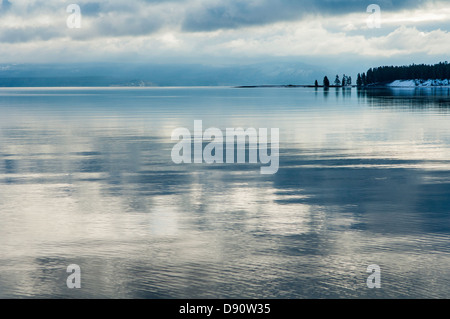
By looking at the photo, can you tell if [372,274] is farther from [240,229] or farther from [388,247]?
[240,229]

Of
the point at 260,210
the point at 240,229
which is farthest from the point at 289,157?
the point at 240,229

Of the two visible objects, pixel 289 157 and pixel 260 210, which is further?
pixel 289 157

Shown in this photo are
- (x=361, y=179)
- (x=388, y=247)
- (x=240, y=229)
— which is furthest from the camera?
(x=361, y=179)

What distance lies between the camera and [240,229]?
51.2ft

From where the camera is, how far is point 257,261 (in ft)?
42.5

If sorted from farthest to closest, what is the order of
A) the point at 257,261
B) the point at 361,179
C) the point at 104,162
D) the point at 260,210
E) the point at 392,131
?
the point at 392,131 < the point at 104,162 < the point at 361,179 < the point at 260,210 < the point at 257,261

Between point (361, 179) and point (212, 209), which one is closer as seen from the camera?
point (212, 209)

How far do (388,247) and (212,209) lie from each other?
5.60 metres
